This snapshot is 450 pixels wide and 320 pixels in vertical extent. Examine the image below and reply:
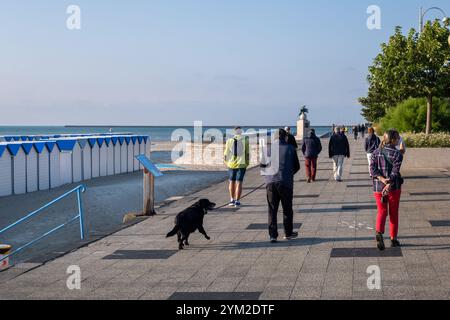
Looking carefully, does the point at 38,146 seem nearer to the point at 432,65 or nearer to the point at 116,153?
the point at 116,153

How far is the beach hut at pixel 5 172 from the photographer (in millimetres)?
23167

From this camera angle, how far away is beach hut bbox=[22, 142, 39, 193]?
24.8 meters

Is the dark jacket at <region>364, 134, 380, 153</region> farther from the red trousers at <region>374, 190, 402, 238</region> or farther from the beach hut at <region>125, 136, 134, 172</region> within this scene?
the beach hut at <region>125, 136, 134, 172</region>

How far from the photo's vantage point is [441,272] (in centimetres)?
795

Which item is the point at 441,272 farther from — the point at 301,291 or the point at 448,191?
the point at 448,191

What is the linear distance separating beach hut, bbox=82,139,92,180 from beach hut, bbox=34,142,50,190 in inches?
147

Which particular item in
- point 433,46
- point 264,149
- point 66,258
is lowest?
point 66,258

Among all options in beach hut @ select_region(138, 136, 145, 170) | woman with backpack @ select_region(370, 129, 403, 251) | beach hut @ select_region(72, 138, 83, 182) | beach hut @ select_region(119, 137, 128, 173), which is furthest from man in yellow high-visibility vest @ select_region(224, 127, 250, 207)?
beach hut @ select_region(138, 136, 145, 170)

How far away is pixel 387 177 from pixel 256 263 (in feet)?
7.19

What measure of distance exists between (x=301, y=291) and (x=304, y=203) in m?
8.72

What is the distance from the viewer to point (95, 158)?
3167 centimetres

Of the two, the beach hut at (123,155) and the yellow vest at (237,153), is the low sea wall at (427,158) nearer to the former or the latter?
the yellow vest at (237,153)
